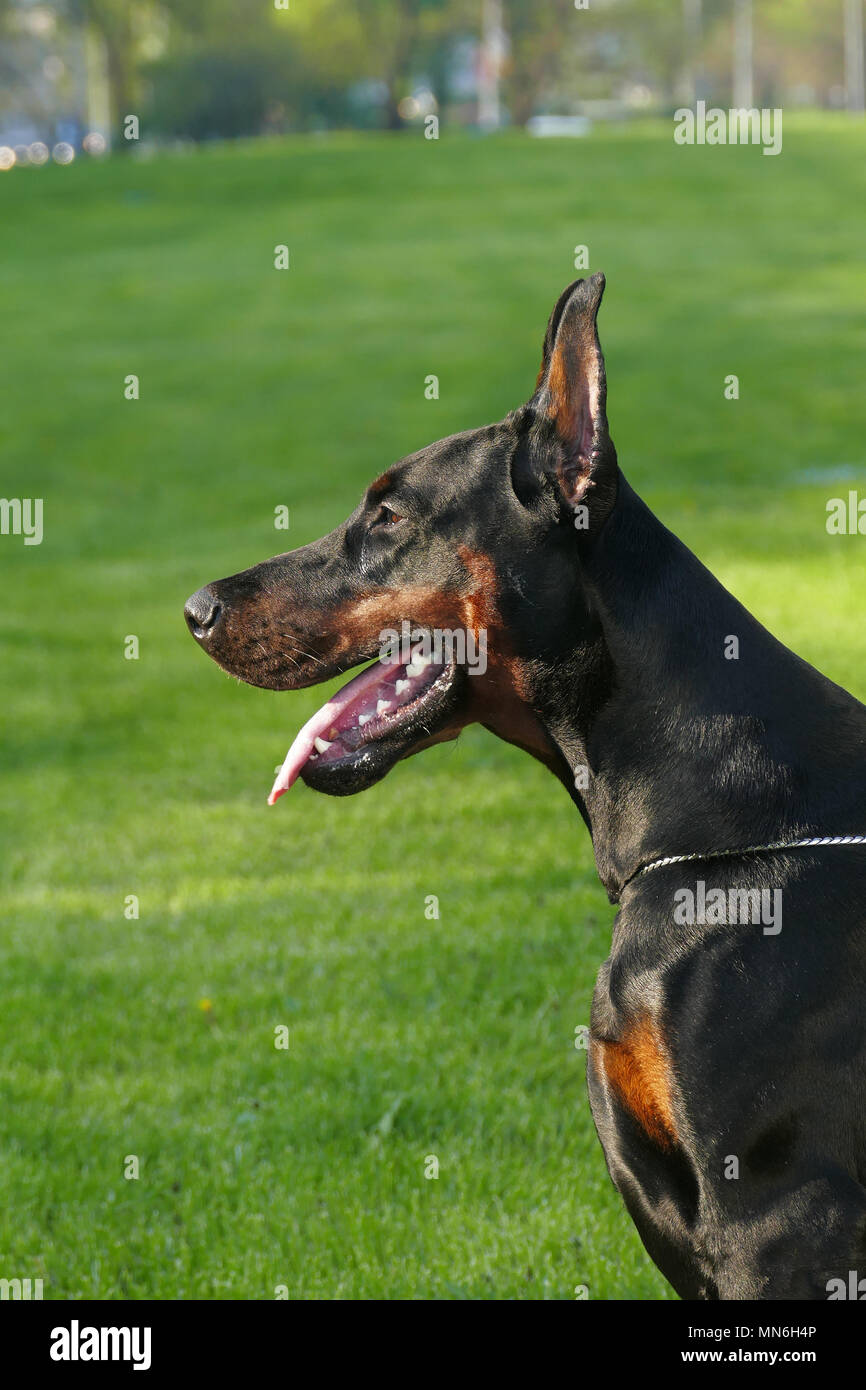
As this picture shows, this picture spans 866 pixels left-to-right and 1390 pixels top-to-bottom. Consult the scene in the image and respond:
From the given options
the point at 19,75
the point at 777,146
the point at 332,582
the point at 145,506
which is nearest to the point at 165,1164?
the point at 332,582

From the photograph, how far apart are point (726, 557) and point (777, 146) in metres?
28.9

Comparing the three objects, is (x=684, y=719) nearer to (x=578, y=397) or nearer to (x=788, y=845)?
(x=788, y=845)

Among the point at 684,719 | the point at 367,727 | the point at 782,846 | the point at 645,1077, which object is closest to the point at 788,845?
the point at 782,846

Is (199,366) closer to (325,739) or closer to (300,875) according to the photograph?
(300,875)

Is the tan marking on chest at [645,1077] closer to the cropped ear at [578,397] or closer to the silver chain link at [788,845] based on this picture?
the silver chain link at [788,845]

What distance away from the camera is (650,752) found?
3199 millimetres

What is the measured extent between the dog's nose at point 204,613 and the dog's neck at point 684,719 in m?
0.89

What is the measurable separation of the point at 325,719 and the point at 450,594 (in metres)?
0.48

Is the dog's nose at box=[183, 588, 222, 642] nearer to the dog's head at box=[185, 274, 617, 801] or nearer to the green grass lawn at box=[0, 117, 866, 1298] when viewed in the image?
the dog's head at box=[185, 274, 617, 801]

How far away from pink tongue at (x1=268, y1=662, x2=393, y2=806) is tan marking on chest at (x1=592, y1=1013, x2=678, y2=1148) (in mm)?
1039

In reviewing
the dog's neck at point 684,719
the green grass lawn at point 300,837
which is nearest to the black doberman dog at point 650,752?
the dog's neck at point 684,719

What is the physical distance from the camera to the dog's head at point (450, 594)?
323 cm

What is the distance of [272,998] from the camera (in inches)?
214

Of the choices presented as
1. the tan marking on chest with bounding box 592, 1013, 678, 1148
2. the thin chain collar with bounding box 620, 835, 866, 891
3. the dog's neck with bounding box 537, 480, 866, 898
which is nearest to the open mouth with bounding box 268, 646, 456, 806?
the dog's neck with bounding box 537, 480, 866, 898
